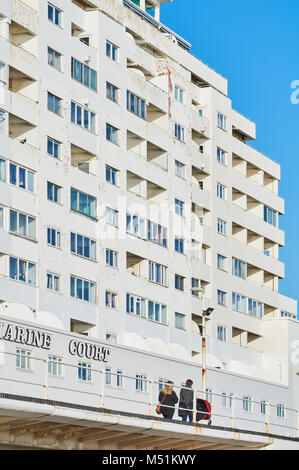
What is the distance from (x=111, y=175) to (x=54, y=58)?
898 cm

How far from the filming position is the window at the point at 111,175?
2876 inches

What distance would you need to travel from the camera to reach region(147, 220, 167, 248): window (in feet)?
253

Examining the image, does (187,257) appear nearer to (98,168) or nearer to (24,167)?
(98,168)

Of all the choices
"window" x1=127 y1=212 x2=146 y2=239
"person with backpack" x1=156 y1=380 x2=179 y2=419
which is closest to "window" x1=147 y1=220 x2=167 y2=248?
"window" x1=127 y1=212 x2=146 y2=239

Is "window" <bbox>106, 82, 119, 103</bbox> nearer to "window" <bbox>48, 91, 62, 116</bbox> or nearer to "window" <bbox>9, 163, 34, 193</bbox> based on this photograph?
"window" <bbox>48, 91, 62, 116</bbox>

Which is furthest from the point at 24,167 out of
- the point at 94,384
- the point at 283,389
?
the point at 283,389

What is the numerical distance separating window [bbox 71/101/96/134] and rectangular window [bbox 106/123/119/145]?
1.74 metres

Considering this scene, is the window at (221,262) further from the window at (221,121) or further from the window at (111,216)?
the window at (111,216)

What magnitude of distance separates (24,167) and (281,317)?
35996mm

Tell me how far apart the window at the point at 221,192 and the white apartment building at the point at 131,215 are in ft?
0.33

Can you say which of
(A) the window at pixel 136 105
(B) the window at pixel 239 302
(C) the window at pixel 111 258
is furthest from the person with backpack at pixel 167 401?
(B) the window at pixel 239 302

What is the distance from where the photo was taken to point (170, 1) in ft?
288

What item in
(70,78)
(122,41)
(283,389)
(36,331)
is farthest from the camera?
(283,389)

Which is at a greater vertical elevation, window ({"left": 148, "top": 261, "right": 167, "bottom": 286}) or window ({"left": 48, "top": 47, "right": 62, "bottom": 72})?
window ({"left": 48, "top": 47, "right": 62, "bottom": 72})
